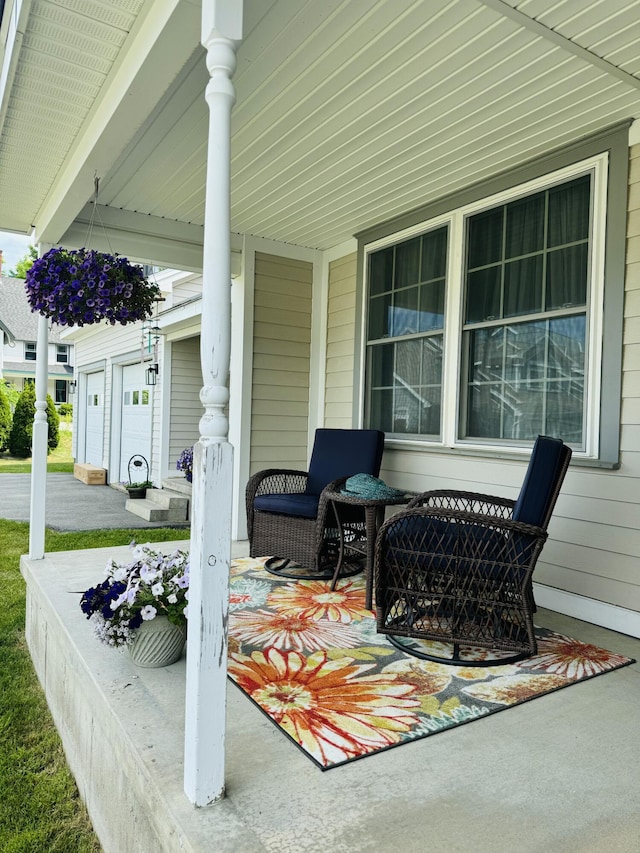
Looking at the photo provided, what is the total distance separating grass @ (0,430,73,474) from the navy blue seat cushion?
391 inches

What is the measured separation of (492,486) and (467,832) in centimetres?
240

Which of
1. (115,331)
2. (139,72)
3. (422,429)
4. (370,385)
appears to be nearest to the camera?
(139,72)

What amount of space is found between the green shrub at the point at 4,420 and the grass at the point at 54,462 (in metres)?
0.33

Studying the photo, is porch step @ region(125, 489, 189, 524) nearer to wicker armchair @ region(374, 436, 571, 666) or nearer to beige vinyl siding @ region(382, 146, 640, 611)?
beige vinyl siding @ region(382, 146, 640, 611)

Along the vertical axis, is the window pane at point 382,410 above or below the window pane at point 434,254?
below

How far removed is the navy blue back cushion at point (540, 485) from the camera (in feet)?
7.93

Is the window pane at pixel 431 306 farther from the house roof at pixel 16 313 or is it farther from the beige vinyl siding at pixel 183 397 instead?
the house roof at pixel 16 313

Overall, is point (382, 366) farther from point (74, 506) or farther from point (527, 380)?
point (74, 506)

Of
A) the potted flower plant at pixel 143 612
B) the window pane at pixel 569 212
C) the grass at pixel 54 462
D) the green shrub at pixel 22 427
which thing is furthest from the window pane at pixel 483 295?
the green shrub at pixel 22 427

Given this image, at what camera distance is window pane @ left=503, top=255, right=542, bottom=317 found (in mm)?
3410

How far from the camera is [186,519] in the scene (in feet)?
22.8

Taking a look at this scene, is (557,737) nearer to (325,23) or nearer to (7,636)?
(325,23)

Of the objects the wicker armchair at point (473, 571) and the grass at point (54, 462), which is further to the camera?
the grass at point (54, 462)

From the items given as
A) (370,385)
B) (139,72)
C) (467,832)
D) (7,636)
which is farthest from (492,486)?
(7,636)
